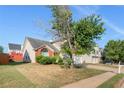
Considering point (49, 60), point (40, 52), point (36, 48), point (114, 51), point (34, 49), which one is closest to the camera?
point (40, 52)

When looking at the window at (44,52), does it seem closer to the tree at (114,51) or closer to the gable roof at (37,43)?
the gable roof at (37,43)

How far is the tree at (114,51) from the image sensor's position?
36594 millimetres

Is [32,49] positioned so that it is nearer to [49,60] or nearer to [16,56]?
[16,56]

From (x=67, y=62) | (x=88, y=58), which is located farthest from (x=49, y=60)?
(x=88, y=58)

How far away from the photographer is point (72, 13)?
22.3 m

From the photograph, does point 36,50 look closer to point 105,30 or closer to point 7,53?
point 7,53

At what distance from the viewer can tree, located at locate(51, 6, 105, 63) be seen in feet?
73.7

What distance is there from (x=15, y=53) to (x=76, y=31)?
603cm

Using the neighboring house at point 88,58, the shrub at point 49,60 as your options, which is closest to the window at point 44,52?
the shrub at point 49,60

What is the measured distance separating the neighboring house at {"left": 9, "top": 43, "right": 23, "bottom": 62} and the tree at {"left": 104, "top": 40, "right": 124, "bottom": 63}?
58.0 ft

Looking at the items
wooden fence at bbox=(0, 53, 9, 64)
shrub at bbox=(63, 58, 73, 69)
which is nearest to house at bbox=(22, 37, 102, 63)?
shrub at bbox=(63, 58, 73, 69)

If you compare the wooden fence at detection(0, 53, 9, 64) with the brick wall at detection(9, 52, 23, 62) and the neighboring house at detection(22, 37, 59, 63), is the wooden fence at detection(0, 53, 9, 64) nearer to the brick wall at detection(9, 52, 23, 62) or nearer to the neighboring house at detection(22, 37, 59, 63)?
the brick wall at detection(9, 52, 23, 62)

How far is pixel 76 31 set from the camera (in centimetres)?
2348
